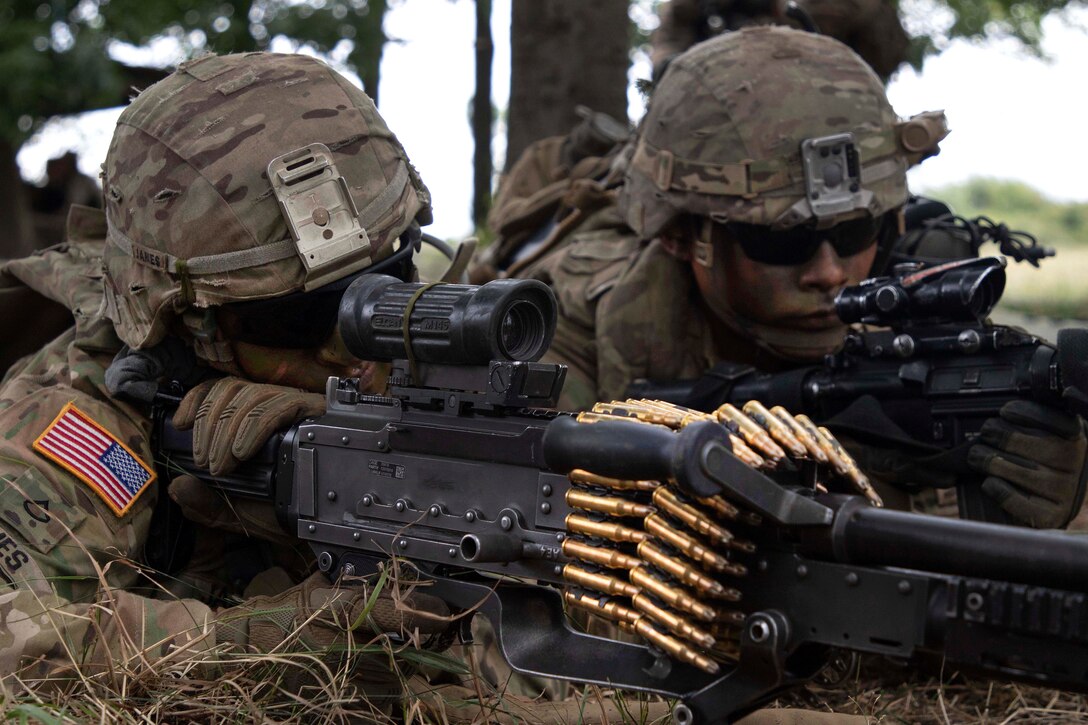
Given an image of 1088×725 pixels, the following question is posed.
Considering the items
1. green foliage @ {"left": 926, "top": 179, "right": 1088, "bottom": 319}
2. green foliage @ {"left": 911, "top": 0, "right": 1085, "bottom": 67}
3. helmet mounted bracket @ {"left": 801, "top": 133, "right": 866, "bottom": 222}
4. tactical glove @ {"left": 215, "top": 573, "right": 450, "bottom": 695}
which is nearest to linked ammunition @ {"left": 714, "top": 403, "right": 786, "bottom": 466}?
tactical glove @ {"left": 215, "top": 573, "right": 450, "bottom": 695}

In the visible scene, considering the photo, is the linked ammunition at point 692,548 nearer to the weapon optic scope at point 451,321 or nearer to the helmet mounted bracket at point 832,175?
the weapon optic scope at point 451,321

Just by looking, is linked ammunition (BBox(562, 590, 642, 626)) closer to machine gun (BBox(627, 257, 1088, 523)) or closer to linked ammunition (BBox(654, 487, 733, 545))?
linked ammunition (BBox(654, 487, 733, 545))

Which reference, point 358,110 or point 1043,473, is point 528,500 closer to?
point 358,110

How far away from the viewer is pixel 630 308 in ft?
16.3

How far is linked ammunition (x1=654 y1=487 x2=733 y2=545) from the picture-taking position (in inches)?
91.3

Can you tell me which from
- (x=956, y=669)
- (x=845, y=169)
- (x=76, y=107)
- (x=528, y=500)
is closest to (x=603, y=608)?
(x=528, y=500)

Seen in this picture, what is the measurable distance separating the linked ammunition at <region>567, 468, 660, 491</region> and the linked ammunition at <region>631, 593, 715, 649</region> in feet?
0.73

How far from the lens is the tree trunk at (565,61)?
7.63 metres

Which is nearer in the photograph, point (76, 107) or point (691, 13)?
point (691, 13)

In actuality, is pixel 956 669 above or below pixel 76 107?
above

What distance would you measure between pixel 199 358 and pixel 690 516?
5.73 ft

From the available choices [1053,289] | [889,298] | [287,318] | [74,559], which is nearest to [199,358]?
[287,318]

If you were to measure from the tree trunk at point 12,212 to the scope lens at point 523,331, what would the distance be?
10213 mm

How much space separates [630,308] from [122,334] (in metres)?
2.14
